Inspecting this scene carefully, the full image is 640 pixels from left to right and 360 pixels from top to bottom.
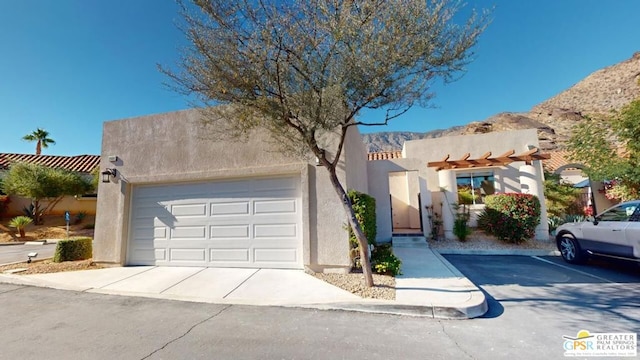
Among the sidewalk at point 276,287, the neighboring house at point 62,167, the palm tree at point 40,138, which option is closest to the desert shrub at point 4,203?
the neighboring house at point 62,167

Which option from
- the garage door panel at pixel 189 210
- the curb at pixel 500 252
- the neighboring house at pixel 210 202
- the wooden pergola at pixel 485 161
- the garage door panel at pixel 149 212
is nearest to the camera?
the neighboring house at pixel 210 202

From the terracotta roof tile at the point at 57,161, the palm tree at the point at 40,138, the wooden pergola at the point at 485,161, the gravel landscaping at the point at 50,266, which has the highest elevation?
the palm tree at the point at 40,138

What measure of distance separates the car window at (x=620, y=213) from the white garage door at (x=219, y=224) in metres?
7.85

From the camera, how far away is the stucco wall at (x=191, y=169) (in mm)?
6711

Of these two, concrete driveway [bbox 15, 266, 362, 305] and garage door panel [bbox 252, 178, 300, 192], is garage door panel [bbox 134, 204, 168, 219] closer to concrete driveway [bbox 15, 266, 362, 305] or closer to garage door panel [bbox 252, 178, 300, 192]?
concrete driveway [bbox 15, 266, 362, 305]

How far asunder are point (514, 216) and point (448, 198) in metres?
2.41

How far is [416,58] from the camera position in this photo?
4645 mm

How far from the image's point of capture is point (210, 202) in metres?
7.77

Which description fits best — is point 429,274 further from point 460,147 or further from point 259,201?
point 460,147

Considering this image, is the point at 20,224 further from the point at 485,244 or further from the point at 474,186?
the point at 474,186

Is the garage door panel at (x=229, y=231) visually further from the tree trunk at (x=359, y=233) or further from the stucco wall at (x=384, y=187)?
the stucco wall at (x=384, y=187)

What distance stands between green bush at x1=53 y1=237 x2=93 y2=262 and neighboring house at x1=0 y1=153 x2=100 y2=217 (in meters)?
13.1

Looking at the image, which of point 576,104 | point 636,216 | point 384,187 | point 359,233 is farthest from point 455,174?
point 576,104

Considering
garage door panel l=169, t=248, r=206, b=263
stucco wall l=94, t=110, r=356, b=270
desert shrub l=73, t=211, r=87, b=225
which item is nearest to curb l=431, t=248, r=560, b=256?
stucco wall l=94, t=110, r=356, b=270
